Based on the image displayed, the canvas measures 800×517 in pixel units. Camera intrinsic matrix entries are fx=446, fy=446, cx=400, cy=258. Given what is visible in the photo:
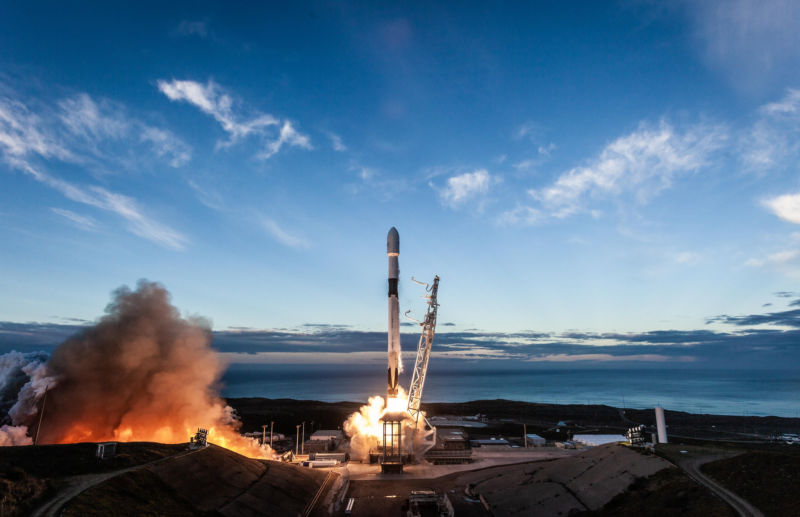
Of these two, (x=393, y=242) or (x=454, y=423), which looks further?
(x=454, y=423)

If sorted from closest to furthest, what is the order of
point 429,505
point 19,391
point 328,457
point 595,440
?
point 429,505 → point 19,391 → point 328,457 → point 595,440

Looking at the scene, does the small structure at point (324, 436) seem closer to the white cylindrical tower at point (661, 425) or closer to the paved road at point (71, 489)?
the paved road at point (71, 489)

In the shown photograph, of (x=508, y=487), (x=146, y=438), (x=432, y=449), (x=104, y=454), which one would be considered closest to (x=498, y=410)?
(x=432, y=449)

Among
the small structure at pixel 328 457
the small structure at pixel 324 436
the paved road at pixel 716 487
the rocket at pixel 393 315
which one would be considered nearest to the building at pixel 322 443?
the small structure at pixel 324 436

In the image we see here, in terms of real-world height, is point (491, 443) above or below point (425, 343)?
below

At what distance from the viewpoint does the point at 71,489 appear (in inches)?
1048

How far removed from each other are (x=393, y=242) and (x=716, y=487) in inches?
1595

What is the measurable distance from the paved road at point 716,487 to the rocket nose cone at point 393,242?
37408 mm

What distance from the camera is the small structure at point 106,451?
33.2 meters

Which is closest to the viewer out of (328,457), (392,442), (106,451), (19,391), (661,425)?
(106,451)

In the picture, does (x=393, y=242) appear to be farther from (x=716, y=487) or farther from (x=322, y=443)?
(x=716, y=487)

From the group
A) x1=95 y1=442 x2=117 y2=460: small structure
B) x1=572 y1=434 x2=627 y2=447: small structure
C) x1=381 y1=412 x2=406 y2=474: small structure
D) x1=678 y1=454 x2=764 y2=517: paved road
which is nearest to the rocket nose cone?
x1=381 y1=412 x2=406 y2=474: small structure

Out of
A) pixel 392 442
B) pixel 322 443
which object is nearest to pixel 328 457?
pixel 322 443

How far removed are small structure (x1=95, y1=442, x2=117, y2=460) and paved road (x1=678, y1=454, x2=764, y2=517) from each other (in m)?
42.9
